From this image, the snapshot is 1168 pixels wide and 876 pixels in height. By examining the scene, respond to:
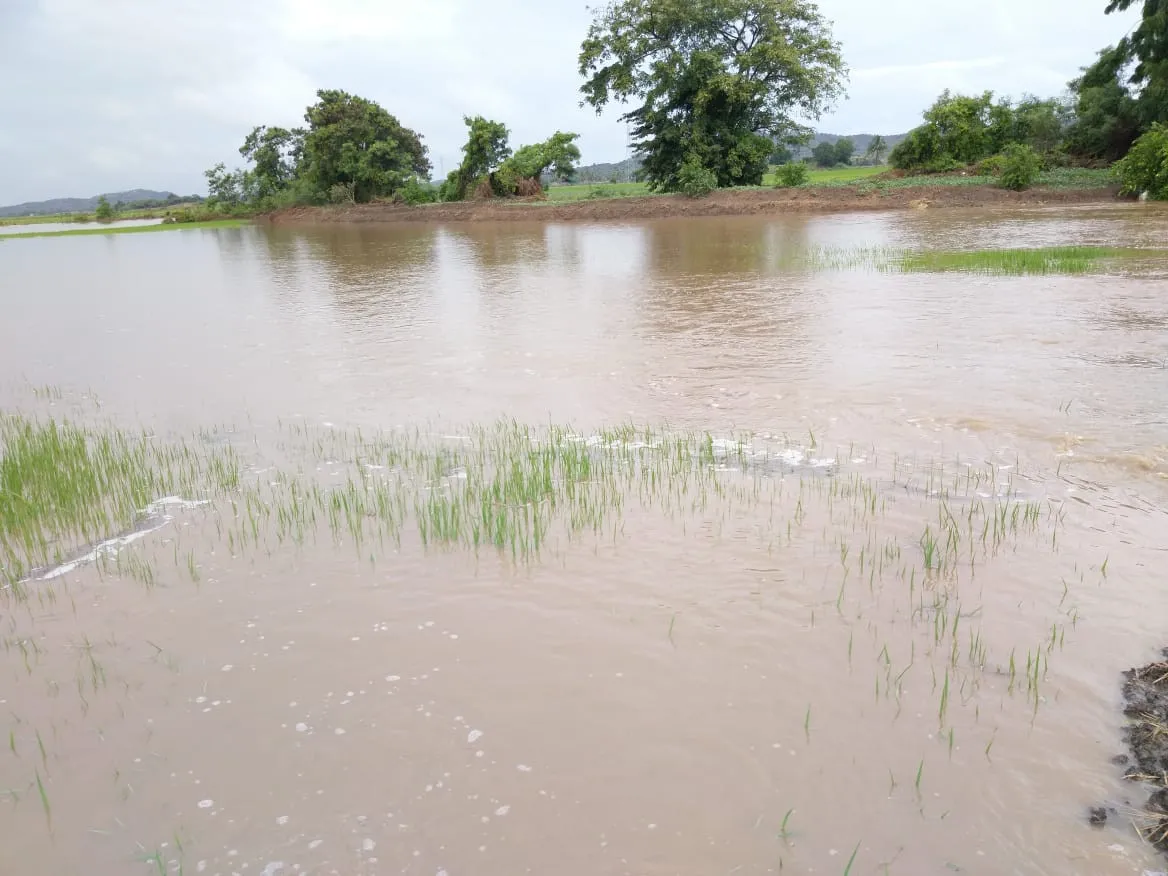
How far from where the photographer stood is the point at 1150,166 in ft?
97.2

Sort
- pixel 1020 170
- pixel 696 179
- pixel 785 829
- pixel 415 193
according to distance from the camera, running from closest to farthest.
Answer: pixel 785 829 < pixel 1020 170 < pixel 696 179 < pixel 415 193

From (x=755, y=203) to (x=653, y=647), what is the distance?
36.1 metres

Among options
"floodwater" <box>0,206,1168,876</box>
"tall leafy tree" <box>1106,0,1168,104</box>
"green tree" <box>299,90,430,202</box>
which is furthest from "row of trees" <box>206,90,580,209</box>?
"floodwater" <box>0,206,1168,876</box>

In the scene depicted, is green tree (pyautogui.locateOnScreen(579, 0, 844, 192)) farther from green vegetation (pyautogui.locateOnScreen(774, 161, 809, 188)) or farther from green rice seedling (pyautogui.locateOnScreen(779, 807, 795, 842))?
green rice seedling (pyautogui.locateOnScreen(779, 807, 795, 842))

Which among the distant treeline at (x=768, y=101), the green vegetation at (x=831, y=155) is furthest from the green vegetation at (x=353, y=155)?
the green vegetation at (x=831, y=155)

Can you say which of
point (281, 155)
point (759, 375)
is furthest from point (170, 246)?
point (759, 375)

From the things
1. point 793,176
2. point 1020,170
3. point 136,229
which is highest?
point 793,176

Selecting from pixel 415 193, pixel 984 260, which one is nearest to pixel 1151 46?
pixel 984 260

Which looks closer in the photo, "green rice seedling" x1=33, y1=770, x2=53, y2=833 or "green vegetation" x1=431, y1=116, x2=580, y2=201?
"green rice seedling" x1=33, y1=770, x2=53, y2=833

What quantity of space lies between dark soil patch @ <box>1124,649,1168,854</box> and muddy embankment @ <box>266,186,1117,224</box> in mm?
34555

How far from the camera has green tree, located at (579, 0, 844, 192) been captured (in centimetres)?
4041

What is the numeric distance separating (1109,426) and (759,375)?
11.5 feet

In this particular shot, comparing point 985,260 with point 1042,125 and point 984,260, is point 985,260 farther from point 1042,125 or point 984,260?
point 1042,125

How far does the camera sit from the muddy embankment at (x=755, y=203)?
1315 inches
